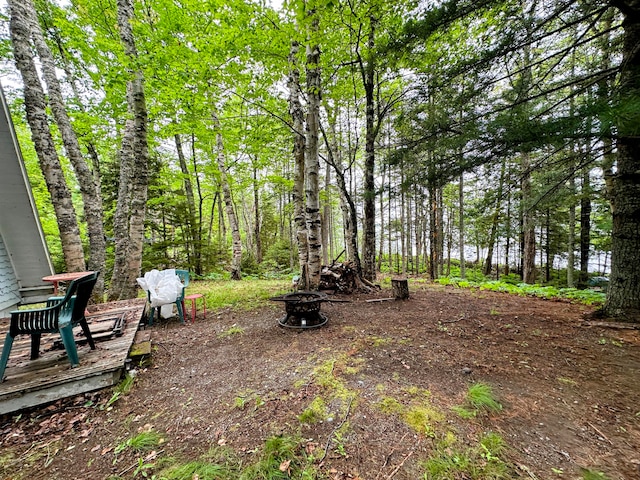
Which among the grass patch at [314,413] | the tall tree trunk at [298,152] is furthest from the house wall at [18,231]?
the grass patch at [314,413]

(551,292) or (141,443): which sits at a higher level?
(141,443)

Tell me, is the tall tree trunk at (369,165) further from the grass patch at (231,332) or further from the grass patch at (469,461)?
the grass patch at (469,461)

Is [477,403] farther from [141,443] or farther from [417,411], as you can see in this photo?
[141,443]

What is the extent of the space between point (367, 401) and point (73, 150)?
8516 mm

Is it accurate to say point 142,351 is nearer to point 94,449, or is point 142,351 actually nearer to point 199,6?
point 94,449

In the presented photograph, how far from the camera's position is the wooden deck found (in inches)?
93.9

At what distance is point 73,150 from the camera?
592cm

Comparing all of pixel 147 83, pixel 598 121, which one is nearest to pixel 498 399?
pixel 598 121

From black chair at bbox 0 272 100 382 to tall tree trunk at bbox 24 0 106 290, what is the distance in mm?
4015

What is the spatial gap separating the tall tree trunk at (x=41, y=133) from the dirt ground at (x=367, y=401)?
3.38 meters

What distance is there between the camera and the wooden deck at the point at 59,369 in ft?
7.82

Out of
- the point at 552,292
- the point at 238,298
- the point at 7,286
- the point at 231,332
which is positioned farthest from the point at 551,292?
the point at 7,286

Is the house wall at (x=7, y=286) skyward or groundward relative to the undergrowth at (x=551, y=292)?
skyward

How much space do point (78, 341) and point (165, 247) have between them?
7.06 metres
